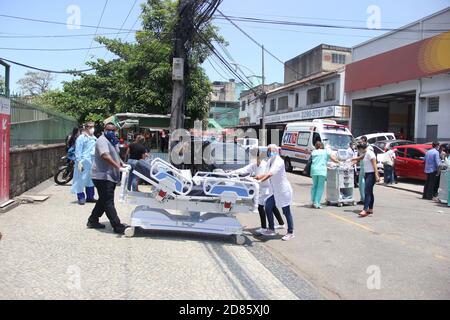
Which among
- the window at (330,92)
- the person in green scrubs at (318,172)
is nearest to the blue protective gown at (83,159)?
the person in green scrubs at (318,172)

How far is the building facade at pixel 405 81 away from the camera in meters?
21.8

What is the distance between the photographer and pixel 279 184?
785 centimetres

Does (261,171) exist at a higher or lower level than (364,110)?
lower

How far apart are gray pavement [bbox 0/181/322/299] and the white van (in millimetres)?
12499

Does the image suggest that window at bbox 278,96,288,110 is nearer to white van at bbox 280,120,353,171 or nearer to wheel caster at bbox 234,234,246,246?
white van at bbox 280,120,353,171

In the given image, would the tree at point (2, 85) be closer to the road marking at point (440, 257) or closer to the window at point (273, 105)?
the road marking at point (440, 257)

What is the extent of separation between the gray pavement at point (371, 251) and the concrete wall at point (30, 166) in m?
5.19

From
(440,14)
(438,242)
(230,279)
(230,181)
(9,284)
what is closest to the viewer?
(9,284)

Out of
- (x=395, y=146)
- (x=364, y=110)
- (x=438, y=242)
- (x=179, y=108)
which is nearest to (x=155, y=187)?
(x=438, y=242)

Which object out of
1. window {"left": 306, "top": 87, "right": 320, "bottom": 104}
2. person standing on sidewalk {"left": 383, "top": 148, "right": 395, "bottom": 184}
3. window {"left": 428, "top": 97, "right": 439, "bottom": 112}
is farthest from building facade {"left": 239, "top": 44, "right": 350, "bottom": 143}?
person standing on sidewalk {"left": 383, "top": 148, "right": 395, "bottom": 184}

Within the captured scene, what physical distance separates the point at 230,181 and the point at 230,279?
2092 millimetres

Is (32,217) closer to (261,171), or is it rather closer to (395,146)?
(261,171)

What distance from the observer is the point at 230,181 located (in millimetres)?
7262

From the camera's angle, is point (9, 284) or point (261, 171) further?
point (261, 171)
